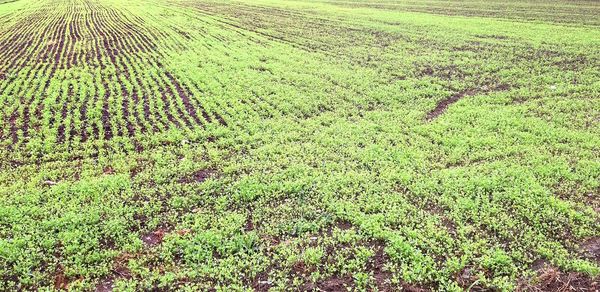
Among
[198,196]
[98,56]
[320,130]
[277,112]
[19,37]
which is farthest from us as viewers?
[19,37]

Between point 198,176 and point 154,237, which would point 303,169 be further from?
point 154,237

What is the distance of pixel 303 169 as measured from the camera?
428 inches

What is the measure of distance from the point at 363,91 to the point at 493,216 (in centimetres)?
861

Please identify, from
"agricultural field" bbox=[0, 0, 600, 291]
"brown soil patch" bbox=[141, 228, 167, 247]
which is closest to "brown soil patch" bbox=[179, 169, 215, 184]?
"agricultural field" bbox=[0, 0, 600, 291]

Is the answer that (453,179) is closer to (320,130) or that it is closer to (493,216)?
(493,216)

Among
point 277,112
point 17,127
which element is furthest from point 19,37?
point 277,112

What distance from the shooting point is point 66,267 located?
7.63 meters

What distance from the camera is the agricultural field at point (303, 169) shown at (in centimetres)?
772

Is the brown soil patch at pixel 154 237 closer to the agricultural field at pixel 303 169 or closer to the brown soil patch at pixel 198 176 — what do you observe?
the agricultural field at pixel 303 169

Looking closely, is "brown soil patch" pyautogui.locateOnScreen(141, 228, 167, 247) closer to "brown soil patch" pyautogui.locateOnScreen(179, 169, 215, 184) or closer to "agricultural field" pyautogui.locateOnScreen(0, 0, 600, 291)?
"agricultural field" pyautogui.locateOnScreen(0, 0, 600, 291)

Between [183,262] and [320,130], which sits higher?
[320,130]

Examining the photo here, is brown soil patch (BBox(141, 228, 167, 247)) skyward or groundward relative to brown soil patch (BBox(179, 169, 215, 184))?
groundward

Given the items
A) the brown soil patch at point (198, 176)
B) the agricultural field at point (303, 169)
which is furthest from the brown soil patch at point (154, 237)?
the brown soil patch at point (198, 176)

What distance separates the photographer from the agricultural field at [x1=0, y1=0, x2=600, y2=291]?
304 inches
